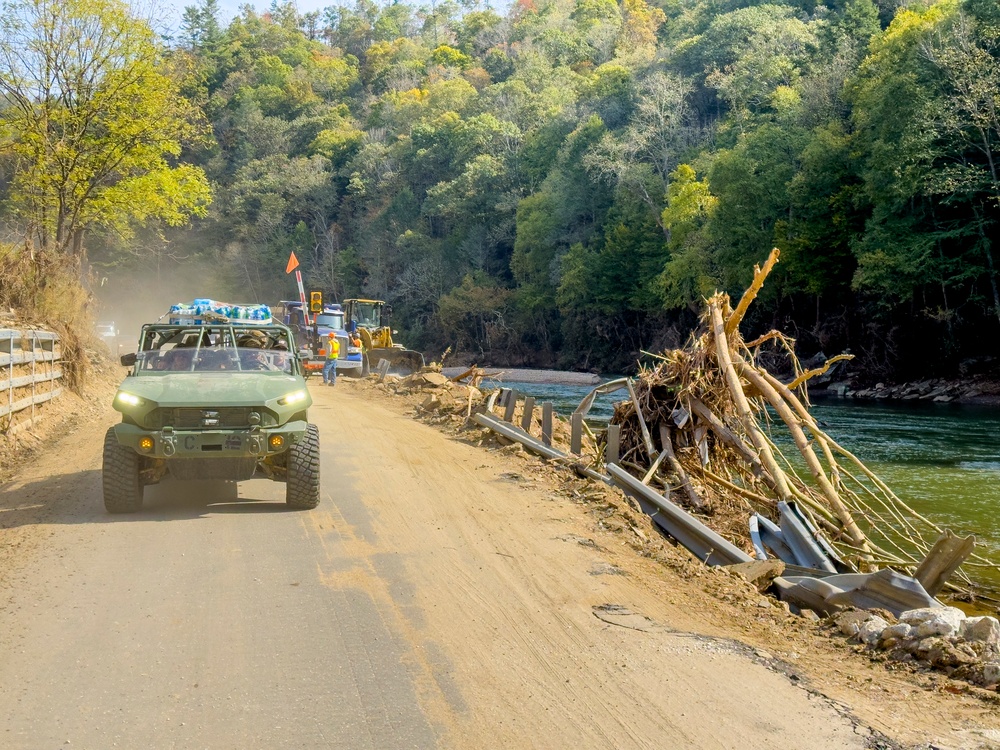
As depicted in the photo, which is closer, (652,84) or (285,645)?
(285,645)

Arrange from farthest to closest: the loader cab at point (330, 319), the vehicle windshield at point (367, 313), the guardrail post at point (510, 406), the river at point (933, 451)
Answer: the vehicle windshield at point (367, 313) → the loader cab at point (330, 319) → the guardrail post at point (510, 406) → the river at point (933, 451)

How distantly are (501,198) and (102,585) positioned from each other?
2700 inches

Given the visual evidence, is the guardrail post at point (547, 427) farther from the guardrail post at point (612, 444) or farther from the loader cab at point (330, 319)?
the loader cab at point (330, 319)

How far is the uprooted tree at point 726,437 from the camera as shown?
36.9 feet

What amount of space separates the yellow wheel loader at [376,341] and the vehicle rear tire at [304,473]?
23.8m

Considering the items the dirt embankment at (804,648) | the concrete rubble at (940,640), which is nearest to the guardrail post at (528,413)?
the dirt embankment at (804,648)

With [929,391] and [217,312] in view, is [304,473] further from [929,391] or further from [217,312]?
[929,391]

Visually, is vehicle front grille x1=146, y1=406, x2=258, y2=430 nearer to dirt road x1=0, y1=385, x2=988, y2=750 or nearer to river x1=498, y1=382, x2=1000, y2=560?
dirt road x1=0, y1=385, x2=988, y2=750

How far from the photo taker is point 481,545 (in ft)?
29.0

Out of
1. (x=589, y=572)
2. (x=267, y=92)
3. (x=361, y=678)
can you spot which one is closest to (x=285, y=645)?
(x=361, y=678)

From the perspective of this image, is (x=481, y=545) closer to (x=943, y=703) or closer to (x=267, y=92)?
(x=943, y=703)

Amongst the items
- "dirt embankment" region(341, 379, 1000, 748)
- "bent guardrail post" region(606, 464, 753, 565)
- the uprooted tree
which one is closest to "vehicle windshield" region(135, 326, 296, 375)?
"dirt embankment" region(341, 379, 1000, 748)

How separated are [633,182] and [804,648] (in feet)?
176

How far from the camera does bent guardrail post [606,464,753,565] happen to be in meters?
9.30
